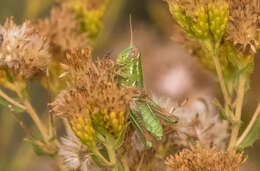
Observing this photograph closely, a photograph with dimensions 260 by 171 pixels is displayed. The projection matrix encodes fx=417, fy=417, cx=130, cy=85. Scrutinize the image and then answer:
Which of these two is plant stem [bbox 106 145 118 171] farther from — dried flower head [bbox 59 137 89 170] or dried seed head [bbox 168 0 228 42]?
dried seed head [bbox 168 0 228 42]

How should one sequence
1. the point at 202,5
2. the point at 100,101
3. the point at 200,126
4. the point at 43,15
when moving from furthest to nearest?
the point at 43,15, the point at 200,126, the point at 202,5, the point at 100,101

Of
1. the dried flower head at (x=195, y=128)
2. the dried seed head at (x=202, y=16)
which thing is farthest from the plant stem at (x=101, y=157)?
the dried seed head at (x=202, y=16)

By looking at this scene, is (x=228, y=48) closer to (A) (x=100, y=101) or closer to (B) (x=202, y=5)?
(B) (x=202, y=5)

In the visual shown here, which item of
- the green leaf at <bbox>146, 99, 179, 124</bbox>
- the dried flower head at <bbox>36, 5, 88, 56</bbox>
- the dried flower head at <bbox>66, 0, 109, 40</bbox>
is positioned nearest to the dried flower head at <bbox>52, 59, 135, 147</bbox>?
the green leaf at <bbox>146, 99, 179, 124</bbox>

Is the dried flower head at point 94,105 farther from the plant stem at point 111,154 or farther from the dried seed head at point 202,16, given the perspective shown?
the dried seed head at point 202,16

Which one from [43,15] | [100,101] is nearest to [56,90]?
[100,101]

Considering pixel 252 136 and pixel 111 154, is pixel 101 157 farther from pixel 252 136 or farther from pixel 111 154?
pixel 252 136

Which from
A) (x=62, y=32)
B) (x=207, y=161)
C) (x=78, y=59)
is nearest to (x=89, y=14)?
(x=62, y=32)
